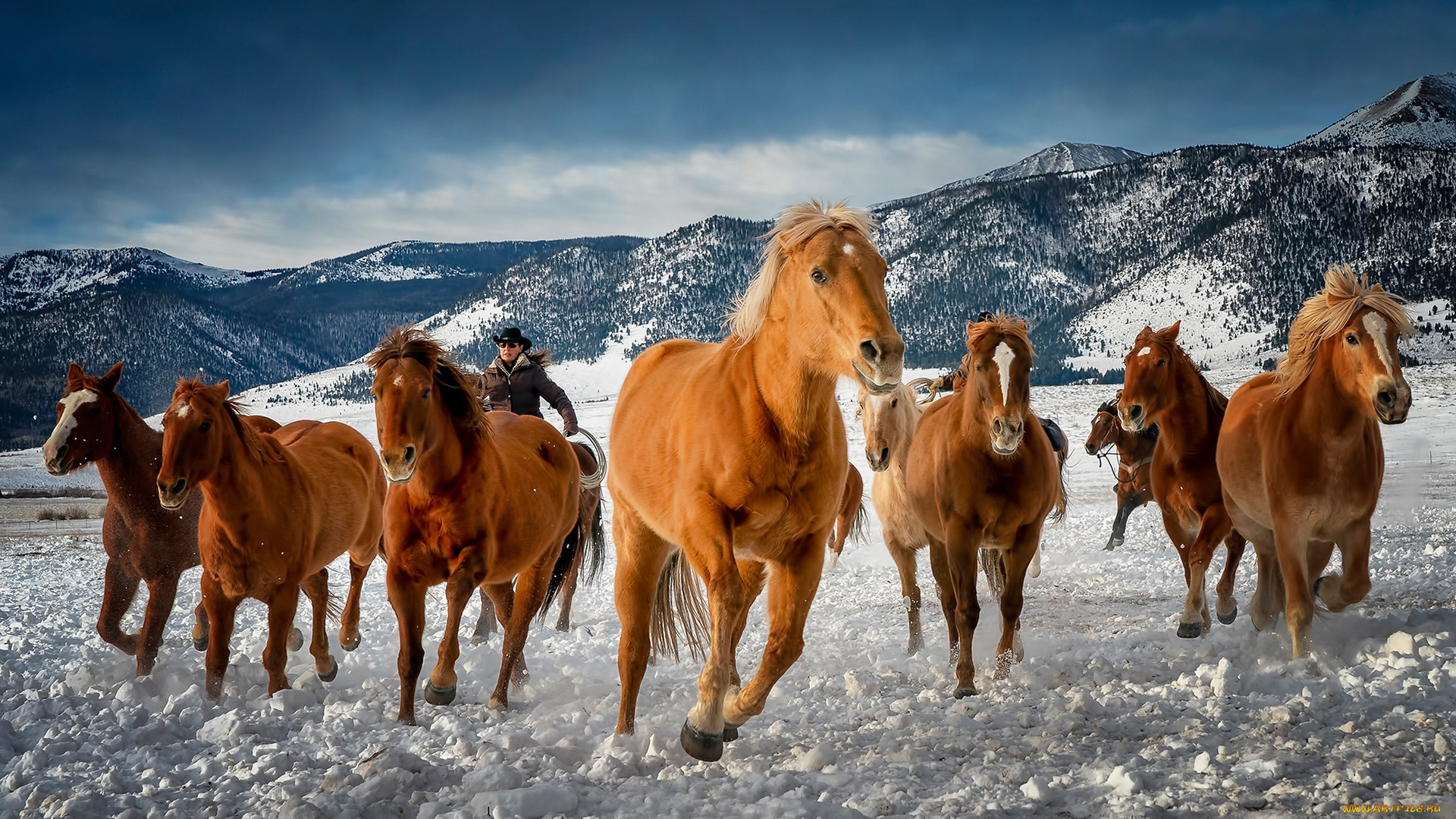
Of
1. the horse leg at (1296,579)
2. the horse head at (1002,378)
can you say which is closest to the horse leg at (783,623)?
the horse head at (1002,378)

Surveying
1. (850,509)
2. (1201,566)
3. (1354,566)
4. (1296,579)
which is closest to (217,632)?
(850,509)

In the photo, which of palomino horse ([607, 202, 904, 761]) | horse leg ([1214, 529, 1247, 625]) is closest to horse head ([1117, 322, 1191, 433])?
horse leg ([1214, 529, 1247, 625])

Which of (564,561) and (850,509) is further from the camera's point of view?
(850,509)

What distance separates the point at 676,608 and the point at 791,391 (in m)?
2.14

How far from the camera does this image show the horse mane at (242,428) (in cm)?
511

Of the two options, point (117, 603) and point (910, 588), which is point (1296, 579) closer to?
point (910, 588)

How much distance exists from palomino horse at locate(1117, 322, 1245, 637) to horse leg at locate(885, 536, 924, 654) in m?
2.10

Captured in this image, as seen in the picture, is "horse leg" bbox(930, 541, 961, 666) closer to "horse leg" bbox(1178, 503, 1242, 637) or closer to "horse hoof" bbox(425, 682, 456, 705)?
"horse leg" bbox(1178, 503, 1242, 637)

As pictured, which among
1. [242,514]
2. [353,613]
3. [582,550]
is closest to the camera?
[242,514]

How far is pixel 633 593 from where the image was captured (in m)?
4.30

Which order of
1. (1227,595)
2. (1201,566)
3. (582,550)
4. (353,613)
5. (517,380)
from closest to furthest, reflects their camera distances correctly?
1. (1201,566)
2. (1227,595)
3. (353,613)
4. (582,550)
5. (517,380)

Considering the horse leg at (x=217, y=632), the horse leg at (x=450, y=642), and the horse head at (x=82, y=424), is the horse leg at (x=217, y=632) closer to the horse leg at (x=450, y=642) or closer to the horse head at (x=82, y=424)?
the horse leg at (x=450, y=642)

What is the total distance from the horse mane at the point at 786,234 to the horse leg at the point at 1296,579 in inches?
141

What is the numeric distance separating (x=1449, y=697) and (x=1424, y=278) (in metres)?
116
